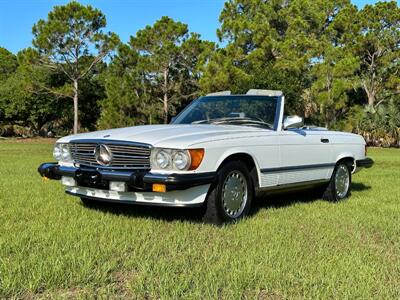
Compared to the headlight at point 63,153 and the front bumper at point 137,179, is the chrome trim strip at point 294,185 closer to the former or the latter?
the front bumper at point 137,179

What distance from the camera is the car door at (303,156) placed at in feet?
20.8

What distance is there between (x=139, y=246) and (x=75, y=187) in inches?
69.2

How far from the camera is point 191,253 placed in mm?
4305

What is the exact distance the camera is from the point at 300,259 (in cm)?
417

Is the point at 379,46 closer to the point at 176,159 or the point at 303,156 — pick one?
the point at 303,156

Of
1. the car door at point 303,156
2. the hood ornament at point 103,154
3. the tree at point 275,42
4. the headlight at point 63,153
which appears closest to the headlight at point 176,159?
the hood ornament at point 103,154

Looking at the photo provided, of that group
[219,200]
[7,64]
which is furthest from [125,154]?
[7,64]

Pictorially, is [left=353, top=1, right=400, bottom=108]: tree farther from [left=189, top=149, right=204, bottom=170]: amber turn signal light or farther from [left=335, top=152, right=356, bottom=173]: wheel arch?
[left=189, top=149, right=204, bottom=170]: amber turn signal light

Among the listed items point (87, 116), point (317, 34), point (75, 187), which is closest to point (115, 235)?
point (75, 187)

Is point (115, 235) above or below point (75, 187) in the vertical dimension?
below

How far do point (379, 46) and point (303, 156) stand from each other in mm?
39712

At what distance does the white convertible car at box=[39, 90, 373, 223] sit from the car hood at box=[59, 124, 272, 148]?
0.01 metres

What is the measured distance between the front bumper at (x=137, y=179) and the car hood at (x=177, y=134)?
34cm

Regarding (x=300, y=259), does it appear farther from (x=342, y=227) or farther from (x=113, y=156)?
(x=113, y=156)
